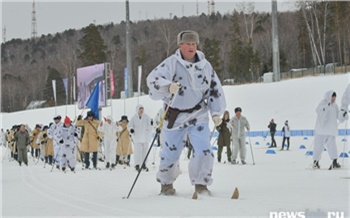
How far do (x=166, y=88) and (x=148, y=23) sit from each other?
11992 cm

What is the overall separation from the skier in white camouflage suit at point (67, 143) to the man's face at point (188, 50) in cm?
776

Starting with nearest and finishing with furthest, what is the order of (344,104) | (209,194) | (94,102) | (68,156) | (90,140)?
1. (209,194)
2. (344,104)
3. (68,156)
4. (90,140)
5. (94,102)

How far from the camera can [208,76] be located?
22.0ft

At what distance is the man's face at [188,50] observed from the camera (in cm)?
670

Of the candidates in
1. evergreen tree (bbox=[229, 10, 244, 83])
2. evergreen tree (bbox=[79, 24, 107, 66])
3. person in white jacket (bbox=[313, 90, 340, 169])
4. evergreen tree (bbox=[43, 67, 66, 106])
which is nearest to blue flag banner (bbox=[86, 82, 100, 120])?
person in white jacket (bbox=[313, 90, 340, 169])

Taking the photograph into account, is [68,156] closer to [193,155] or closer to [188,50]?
[193,155]

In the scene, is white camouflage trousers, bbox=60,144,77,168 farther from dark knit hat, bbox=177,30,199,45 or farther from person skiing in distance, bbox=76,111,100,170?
dark knit hat, bbox=177,30,199,45

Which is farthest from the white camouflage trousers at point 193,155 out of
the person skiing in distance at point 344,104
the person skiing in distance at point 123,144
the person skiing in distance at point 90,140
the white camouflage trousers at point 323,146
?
the person skiing in distance at point 123,144

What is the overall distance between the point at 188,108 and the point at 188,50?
0.74 metres

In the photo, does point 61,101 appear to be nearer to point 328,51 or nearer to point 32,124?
point 32,124

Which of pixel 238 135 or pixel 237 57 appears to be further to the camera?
pixel 237 57

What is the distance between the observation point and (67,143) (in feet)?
45.7

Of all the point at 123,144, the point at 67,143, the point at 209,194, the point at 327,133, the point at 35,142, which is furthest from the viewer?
the point at 35,142

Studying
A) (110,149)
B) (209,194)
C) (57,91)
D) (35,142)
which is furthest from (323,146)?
(57,91)
